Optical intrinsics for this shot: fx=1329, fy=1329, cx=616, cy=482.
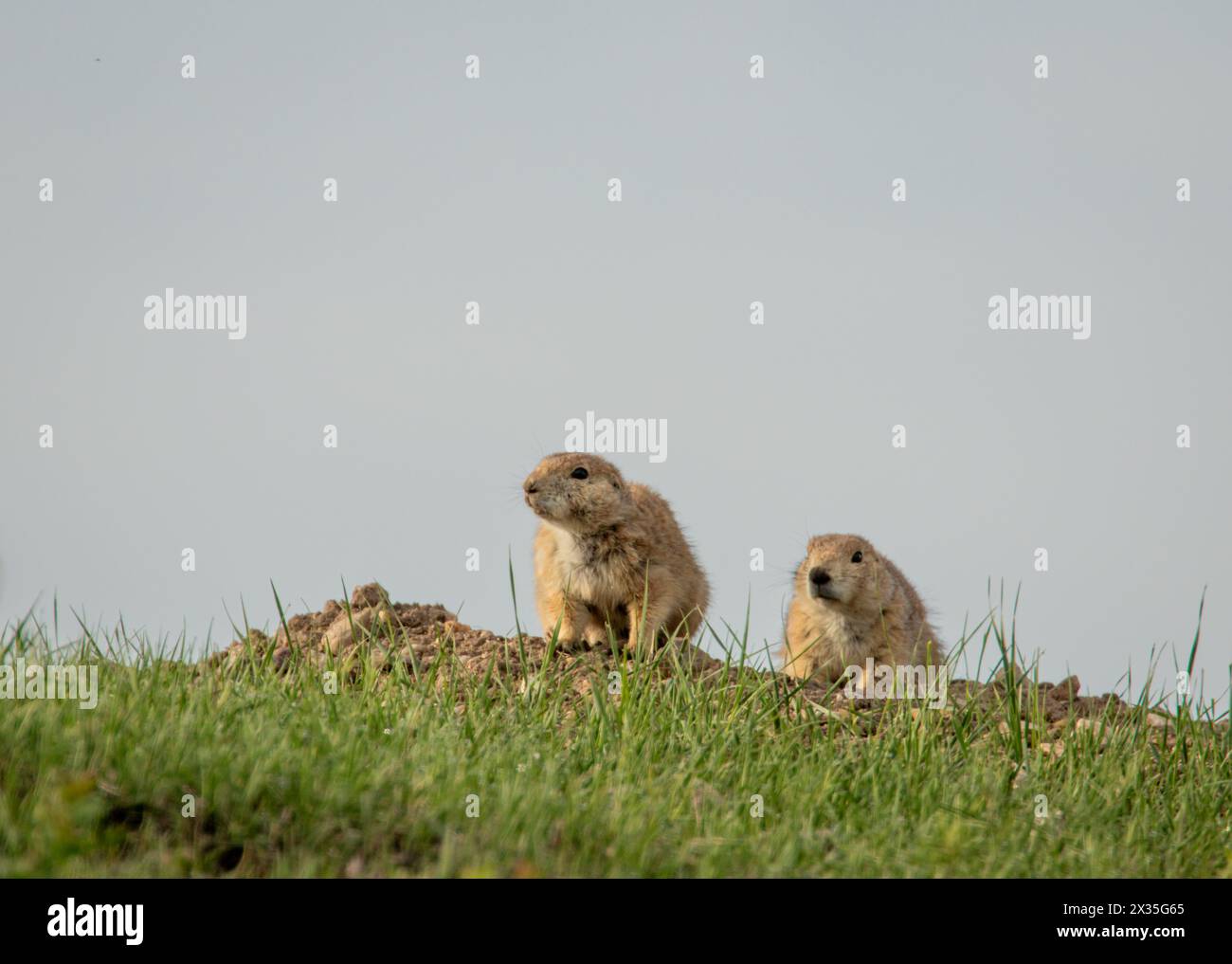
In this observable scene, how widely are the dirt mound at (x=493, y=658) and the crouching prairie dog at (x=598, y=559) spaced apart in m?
0.28

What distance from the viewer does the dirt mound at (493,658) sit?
8805 mm

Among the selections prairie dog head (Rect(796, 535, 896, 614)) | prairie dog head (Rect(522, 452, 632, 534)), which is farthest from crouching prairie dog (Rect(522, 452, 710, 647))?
prairie dog head (Rect(796, 535, 896, 614))

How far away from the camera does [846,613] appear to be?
1049 centimetres

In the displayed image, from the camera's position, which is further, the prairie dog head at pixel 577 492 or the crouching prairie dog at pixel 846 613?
the crouching prairie dog at pixel 846 613

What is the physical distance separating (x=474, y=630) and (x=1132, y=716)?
467cm

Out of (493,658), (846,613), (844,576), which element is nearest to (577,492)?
(493,658)

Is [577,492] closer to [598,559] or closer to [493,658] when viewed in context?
[598,559]

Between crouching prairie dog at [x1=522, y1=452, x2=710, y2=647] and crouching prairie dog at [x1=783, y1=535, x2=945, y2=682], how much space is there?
3.57 ft

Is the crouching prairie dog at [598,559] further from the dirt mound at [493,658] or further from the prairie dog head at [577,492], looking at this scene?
the dirt mound at [493,658]

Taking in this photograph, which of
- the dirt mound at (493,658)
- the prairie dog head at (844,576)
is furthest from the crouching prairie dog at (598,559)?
the prairie dog head at (844,576)

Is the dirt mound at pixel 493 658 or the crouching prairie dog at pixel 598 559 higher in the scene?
the crouching prairie dog at pixel 598 559

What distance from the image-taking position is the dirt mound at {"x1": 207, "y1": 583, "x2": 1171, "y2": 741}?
8805mm

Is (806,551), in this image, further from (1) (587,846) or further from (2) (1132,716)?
(1) (587,846)

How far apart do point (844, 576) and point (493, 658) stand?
118 inches
